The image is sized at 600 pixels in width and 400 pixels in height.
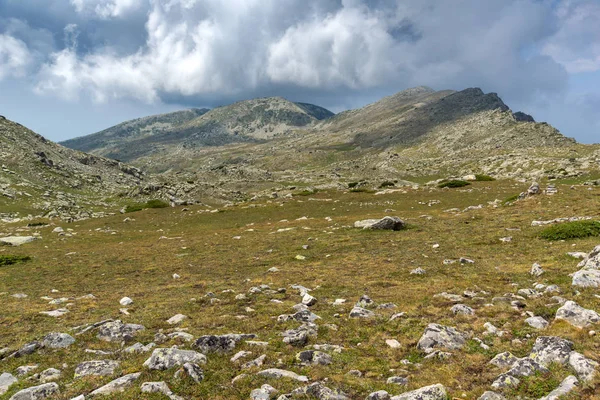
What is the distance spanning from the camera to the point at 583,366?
764 cm

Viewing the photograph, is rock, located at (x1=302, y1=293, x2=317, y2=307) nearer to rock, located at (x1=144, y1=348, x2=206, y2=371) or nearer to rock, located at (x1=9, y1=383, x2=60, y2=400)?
rock, located at (x1=144, y1=348, x2=206, y2=371)

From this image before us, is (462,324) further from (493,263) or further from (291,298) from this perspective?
(493,263)

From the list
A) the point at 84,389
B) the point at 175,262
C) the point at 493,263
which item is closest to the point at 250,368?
the point at 84,389

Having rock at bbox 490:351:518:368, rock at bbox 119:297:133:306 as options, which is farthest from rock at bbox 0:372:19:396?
rock at bbox 490:351:518:368

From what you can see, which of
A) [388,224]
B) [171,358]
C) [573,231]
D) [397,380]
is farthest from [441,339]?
[388,224]

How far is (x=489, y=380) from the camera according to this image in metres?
8.15

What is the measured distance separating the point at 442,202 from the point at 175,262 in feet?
127

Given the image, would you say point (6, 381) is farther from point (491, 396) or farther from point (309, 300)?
point (491, 396)

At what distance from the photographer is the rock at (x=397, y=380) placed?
27.4 feet

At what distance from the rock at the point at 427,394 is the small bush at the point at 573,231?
19.0 m

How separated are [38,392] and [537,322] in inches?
543

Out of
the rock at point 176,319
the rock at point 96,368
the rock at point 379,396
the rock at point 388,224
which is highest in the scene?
the rock at point 388,224

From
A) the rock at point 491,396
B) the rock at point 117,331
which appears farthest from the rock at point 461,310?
the rock at point 117,331

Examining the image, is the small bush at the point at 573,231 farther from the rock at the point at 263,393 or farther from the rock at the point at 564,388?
the rock at the point at 263,393
